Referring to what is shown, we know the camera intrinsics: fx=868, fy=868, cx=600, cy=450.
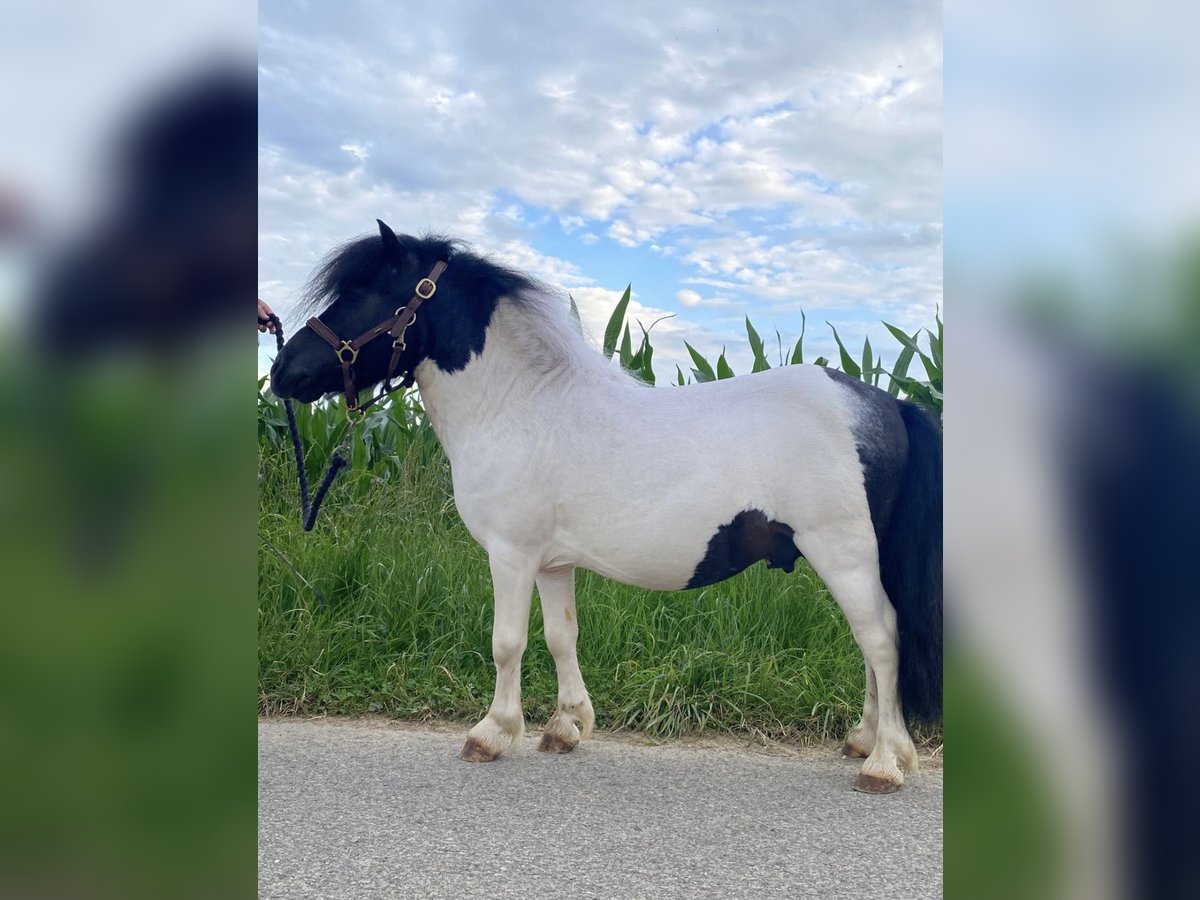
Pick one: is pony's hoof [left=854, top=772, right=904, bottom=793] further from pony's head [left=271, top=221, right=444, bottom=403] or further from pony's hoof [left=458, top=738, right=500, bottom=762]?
pony's head [left=271, top=221, right=444, bottom=403]

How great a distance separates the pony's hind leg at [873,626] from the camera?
258cm

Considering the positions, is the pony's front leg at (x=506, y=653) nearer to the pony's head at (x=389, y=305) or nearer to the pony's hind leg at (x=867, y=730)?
the pony's head at (x=389, y=305)

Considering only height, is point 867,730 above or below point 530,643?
below

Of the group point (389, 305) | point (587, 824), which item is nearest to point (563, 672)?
point (587, 824)

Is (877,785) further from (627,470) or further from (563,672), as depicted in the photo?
(627,470)

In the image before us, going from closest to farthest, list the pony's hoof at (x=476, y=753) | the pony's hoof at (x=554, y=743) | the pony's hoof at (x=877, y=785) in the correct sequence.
Answer: the pony's hoof at (x=877, y=785) < the pony's hoof at (x=476, y=753) < the pony's hoof at (x=554, y=743)

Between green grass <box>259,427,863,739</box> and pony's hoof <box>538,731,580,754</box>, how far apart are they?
395mm

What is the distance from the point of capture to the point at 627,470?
2.71m

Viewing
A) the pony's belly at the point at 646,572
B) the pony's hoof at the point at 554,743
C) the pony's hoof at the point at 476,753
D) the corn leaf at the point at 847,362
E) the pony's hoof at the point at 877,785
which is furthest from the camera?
the corn leaf at the point at 847,362

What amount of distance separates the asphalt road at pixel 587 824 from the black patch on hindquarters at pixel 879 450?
33.0 inches

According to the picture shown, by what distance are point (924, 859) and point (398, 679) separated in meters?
2.21

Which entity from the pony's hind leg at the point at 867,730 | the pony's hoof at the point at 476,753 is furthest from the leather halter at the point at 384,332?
the pony's hind leg at the point at 867,730

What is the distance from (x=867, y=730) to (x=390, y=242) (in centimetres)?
226
